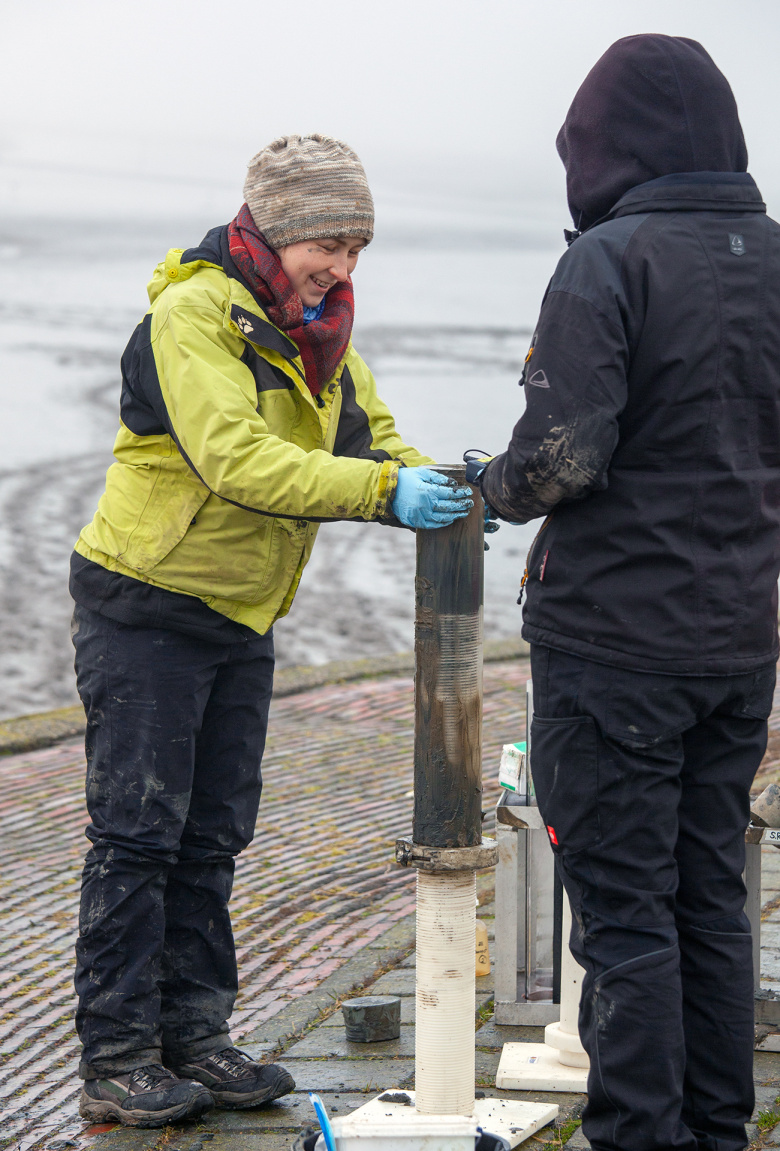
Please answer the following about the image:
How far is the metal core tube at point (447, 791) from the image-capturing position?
276 centimetres

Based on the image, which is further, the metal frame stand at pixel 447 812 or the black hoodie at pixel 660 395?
the metal frame stand at pixel 447 812

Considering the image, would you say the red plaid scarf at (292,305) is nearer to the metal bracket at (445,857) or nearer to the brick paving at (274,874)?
the metal bracket at (445,857)

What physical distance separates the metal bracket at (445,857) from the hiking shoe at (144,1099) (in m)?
0.85

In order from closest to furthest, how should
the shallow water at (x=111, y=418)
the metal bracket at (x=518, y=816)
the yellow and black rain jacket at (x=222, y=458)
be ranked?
the yellow and black rain jacket at (x=222, y=458), the metal bracket at (x=518, y=816), the shallow water at (x=111, y=418)

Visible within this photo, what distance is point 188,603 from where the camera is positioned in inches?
124

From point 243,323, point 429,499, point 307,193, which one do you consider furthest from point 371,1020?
point 307,193

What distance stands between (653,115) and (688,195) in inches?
6.4

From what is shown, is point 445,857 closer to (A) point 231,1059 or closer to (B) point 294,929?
(A) point 231,1059

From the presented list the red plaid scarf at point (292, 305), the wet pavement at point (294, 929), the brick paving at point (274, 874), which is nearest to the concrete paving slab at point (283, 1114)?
the wet pavement at point (294, 929)

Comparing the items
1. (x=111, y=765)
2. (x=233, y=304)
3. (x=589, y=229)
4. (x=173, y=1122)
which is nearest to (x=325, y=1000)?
(x=173, y=1122)

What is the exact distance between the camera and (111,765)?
10.5 feet

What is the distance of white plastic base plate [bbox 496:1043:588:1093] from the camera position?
3.23 m

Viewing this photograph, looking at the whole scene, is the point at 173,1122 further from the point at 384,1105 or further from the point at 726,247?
the point at 726,247

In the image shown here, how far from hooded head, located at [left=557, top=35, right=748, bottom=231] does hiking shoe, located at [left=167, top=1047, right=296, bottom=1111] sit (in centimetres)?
208
